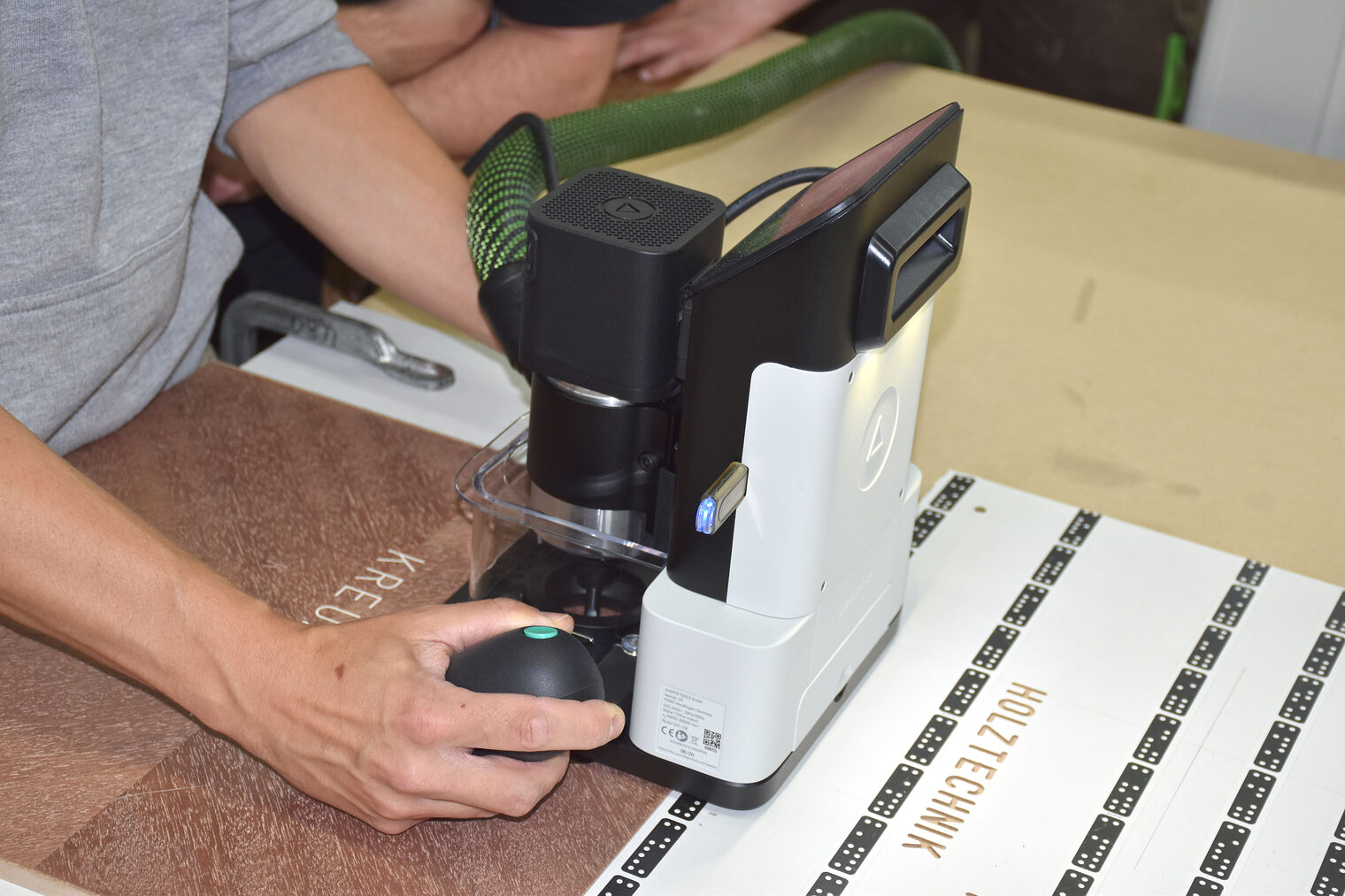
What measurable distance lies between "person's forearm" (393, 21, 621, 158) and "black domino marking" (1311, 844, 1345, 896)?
117cm

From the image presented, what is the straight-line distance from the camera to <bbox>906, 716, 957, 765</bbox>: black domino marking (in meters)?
0.80

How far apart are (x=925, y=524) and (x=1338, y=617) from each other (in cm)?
29

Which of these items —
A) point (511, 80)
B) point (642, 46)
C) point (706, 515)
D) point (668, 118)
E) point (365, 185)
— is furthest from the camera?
point (642, 46)

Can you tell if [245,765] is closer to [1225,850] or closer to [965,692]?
[965,692]

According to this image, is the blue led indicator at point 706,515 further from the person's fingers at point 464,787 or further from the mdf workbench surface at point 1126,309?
the mdf workbench surface at point 1126,309

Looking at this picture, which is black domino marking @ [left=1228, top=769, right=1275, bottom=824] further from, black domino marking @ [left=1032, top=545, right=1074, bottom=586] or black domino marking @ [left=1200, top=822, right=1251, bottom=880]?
black domino marking @ [left=1032, top=545, right=1074, bottom=586]

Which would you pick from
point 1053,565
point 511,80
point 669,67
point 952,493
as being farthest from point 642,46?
point 1053,565

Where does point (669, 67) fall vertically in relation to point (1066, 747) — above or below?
above

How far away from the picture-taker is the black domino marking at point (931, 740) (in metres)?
0.80

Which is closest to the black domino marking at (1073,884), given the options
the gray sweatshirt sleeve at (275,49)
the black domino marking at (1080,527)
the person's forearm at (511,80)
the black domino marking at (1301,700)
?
the black domino marking at (1301,700)

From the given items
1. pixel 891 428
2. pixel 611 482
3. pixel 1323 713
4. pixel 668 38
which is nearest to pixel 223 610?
pixel 611 482

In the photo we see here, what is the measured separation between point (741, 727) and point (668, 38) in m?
1.19

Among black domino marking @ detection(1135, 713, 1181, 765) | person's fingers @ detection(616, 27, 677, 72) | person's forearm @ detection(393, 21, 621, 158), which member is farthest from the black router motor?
person's fingers @ detection(616, 27, 677, 72)

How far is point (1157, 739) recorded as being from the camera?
83 cm
